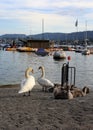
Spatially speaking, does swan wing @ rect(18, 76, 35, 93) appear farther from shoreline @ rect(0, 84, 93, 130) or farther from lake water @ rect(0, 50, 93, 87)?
lake water @ rect(0, 50, 93, 87)

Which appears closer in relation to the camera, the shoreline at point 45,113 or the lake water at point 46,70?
the shoreline at point 45,113

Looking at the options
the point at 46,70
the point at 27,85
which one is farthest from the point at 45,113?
the point at 46,70

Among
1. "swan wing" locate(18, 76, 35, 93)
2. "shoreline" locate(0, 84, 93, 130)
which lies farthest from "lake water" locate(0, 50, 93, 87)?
"shoreline" locate(0, 84, 93, 130)

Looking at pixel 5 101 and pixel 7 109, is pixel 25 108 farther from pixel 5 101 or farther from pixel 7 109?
pixel 5 101

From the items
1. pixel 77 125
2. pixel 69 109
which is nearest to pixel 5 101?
pixel 69 109

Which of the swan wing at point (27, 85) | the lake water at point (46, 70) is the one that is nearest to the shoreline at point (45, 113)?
the swan wing at point (27, 85)

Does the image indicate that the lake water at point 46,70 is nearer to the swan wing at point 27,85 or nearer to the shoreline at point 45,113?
the swan wing at point 27,85

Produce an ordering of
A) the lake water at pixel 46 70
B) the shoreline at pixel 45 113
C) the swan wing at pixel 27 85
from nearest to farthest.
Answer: the shoreline at pixel 45 113 < the swan wing at pixel 27 85 < the lake water at pixel 46 70

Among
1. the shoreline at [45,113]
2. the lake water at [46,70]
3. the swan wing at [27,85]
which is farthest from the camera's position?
the lake water at [46,70]

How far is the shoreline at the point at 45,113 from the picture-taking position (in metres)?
11.0

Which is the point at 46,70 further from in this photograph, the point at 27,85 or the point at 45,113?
the point at 45,113

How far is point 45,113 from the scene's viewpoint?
41.9 ft

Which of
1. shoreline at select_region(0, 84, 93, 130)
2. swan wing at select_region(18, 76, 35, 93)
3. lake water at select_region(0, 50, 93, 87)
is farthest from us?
lake water at select_region(0, 50, 93, 87)

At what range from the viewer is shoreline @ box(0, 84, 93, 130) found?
1101 centimetres
